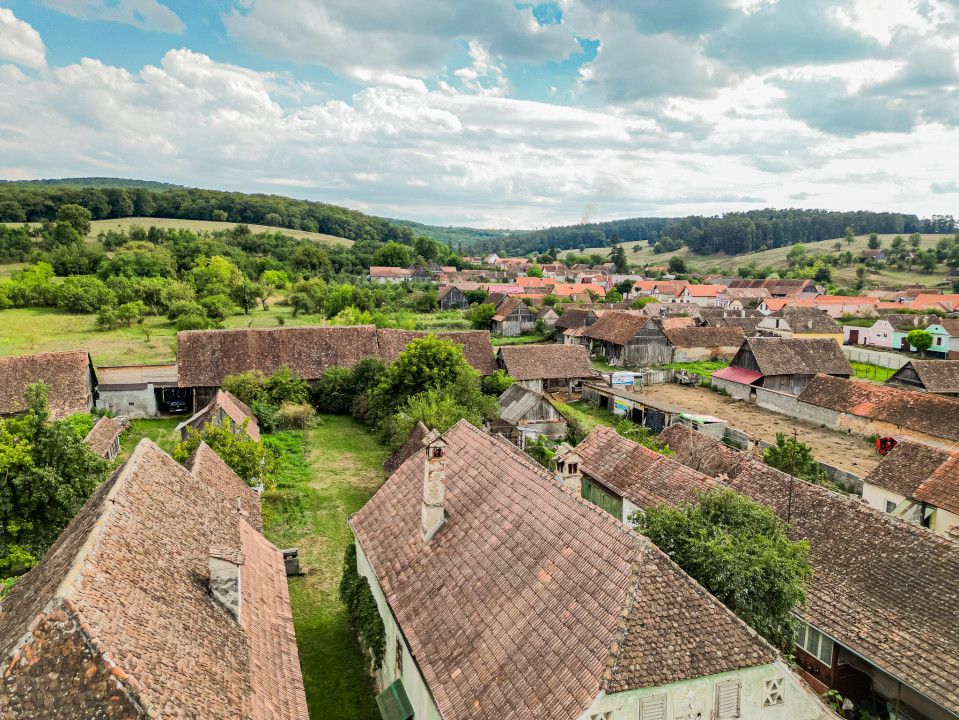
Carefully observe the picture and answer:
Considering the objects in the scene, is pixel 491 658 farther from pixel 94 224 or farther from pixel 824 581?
pixel 94 224

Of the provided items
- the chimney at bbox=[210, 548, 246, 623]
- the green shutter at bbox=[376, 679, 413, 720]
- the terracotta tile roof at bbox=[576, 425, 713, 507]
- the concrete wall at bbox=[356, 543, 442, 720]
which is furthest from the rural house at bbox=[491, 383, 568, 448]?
the chimney at bbox=[210, 548, 246, 623]

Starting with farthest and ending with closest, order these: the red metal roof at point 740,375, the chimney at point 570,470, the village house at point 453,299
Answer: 1. the village house at point 453,299
2. the red metal roof at point 740,375
3. the chimney at point 570,470

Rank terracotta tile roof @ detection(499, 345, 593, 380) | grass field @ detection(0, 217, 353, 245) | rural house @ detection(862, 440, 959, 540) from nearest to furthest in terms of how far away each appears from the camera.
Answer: rural house @ detection(862, 440, 959, 540)
terracotta tile roof @ detection(499, 345, 593, 380)
grass field @ detection(0, 217, 353, 245)

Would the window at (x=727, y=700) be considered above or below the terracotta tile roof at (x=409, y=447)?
above

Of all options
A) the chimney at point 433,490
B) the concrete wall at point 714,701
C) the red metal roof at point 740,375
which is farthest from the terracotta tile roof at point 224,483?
the red metal roof at point 740,375

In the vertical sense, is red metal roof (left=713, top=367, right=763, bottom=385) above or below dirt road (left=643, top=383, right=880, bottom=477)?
above

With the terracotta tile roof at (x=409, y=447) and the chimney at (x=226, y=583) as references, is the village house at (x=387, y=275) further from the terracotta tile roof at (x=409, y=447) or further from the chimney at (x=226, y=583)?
the chimney at (x=226, y=583)

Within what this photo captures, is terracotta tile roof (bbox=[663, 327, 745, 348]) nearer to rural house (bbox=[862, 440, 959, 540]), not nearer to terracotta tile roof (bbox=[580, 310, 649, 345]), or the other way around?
terracotta tile roof (bbox=[580, 310, 649, 345])
